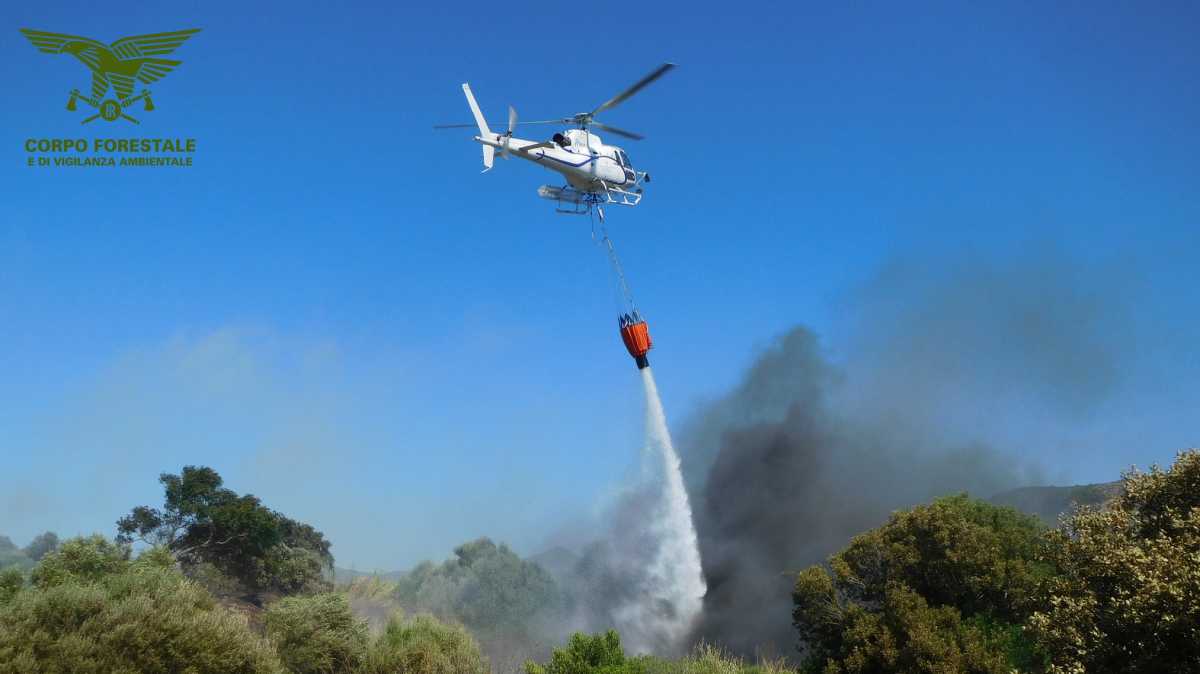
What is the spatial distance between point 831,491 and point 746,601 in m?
20.9

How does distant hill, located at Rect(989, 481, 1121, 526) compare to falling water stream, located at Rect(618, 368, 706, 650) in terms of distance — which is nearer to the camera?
falling water stream, located at Rect(618, 368, 706, 650)

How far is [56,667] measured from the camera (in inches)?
1342

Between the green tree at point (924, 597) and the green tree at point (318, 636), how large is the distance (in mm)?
26423

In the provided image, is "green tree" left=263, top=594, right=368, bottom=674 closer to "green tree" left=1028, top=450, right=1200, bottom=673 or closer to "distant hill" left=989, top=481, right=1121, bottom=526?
"green tree" left=1028, top=450, right=1200, bottom=673

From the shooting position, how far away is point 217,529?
291 feet

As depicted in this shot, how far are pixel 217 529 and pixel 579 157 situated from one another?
6316cm

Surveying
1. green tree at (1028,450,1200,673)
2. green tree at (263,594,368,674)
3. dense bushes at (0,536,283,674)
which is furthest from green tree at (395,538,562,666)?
green tree at (1028,450,1200,673)

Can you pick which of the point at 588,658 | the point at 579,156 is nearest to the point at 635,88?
the point at 579,156

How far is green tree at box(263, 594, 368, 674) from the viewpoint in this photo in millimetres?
47719


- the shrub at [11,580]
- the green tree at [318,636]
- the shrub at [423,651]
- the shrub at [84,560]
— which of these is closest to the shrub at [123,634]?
the green tree at [318,636]

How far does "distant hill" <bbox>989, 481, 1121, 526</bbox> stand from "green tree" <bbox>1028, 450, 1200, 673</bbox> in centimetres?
10430

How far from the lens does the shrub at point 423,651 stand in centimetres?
4538

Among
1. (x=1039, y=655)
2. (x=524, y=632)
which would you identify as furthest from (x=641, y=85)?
(x=524, y=632)

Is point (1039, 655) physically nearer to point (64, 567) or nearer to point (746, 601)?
point (746, 601)
